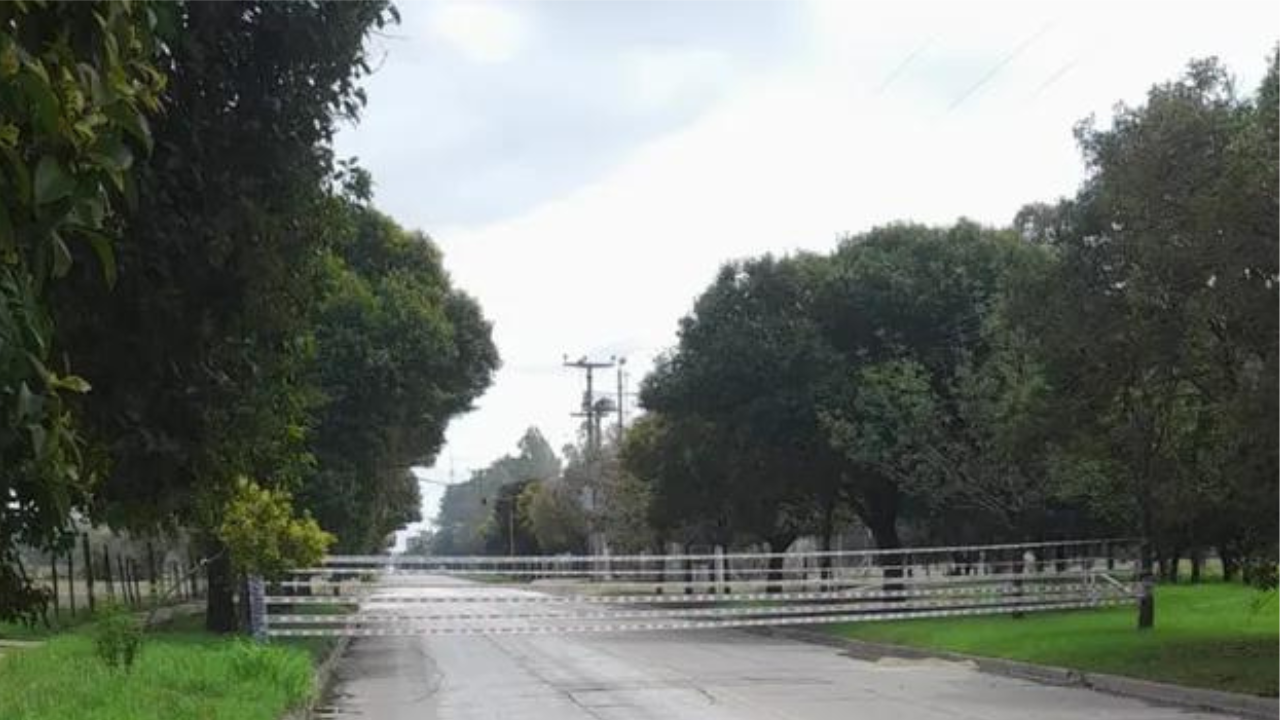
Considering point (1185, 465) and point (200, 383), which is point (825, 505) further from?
point (200, 383)

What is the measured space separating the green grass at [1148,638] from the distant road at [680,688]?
3.33 feet

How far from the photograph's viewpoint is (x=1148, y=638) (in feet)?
74.9

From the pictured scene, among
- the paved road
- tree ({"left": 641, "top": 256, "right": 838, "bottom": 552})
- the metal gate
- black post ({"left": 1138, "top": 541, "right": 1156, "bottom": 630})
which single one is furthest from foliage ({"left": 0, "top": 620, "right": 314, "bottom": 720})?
tree ({"left": 641, "top": 256, "right": 838, "bottom": 552})

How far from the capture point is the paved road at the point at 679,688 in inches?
646

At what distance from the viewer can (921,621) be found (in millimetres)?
30812

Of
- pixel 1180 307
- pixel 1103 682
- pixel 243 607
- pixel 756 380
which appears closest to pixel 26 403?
pixel 1180 307

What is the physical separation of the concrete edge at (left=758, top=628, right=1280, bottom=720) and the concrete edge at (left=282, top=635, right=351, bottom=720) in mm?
9357

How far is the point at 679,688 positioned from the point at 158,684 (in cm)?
789

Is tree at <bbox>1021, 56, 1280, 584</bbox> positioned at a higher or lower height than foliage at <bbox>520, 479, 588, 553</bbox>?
higher

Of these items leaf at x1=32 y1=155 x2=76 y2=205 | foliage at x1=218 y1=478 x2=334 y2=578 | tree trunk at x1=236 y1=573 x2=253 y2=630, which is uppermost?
leaf at x1=32 y1=155 x2=76 y2=205

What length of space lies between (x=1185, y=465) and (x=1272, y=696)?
532 centimetres

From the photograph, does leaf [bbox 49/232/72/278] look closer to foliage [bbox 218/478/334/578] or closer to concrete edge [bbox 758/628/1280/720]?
concrete edge [bbox 758/628/1280/720]

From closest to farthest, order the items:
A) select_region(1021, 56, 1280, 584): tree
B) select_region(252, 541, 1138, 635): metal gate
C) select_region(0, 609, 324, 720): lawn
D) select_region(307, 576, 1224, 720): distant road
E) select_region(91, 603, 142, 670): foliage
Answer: select_region(0, 609, 324, 720): lawn → select_region(91, 603, 142, 670): foliage → select_region(1021, 56, 1280, 584): tree → select_region(307, 576, 1224, 720): distant road → select_region(252, 541, 1138, 635): metal gate

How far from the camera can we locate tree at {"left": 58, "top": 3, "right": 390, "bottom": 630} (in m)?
6.44
